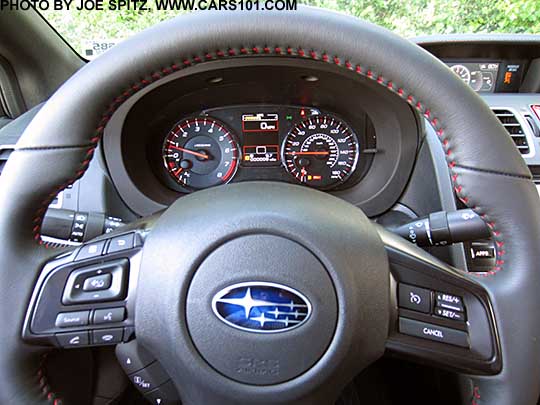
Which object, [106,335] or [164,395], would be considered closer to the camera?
[106,335]

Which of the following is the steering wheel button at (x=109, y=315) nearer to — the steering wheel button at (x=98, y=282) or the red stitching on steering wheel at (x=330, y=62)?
the steering wheel button at (x=98, y=282)

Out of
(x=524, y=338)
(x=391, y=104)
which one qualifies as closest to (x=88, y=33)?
(x=391, y=104)

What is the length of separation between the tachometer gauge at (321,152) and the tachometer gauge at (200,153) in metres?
0.24

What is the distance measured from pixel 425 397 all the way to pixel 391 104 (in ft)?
3.03

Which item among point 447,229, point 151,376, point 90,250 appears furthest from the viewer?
point 447,229

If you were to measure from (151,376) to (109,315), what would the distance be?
0.67 feet

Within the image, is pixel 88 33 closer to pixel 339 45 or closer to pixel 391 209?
pixel 391 209

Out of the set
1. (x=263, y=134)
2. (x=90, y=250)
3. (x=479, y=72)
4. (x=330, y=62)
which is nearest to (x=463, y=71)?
(x=479, y=72)

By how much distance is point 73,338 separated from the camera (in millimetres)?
867

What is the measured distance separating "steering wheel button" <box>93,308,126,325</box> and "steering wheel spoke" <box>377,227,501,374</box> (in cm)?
44

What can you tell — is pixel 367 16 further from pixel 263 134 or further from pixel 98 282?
pixel 98 282

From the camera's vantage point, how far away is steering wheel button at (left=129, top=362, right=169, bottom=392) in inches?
39.4

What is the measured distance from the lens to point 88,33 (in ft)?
6.33

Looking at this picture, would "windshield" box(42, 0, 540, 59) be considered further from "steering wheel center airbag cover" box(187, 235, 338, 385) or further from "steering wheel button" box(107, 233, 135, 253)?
"steering wheel center airbag cover" box(187, 235, 338, 385)
